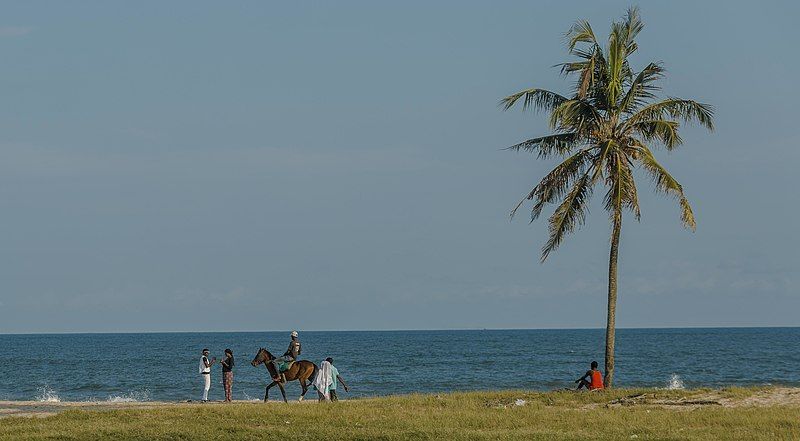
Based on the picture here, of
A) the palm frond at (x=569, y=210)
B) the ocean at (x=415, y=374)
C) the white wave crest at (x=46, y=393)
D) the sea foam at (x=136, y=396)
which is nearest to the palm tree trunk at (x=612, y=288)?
the palm frond at (x=569, y=210)

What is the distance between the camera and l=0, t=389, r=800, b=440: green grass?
24.7m

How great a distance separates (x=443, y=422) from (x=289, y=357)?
10521 millimetres

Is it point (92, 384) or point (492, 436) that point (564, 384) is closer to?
point (92, 384)

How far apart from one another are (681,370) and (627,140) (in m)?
58.0

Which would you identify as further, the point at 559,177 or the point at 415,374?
the point at 415,374

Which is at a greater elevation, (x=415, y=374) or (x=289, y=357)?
(x=289, y=357)

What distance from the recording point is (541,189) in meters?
35.4

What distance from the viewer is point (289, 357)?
36719 millimetres

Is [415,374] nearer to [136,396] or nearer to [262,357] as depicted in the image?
[136,396]

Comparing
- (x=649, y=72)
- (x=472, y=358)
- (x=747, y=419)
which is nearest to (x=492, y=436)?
(x=747, y=419)

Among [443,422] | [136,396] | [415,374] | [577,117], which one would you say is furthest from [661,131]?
[415,374]

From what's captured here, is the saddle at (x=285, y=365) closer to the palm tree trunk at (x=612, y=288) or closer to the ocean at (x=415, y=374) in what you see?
the palm tree trunk at (x=612, y=288)

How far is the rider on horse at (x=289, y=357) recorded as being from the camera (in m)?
36.1

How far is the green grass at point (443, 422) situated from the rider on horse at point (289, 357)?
14.0 feet
